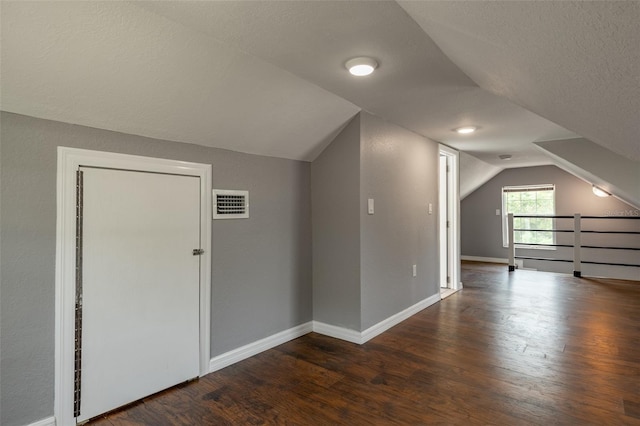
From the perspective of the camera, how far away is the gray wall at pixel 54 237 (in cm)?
159

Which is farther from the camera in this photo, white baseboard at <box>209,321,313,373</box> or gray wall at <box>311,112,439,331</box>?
gray wall at <box>311,112,439,331</box>

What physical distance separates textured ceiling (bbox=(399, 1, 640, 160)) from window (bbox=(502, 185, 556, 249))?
541cm

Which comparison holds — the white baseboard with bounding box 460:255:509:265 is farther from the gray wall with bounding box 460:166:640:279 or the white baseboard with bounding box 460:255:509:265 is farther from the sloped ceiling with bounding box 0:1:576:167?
the sloped ceiling with bounding box 0:1:576:167

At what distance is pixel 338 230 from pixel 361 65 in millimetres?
1453

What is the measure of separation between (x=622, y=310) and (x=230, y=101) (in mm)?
4663

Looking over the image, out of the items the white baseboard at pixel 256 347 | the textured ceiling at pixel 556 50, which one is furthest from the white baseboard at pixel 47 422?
the textured ceiling at pixel 556 50

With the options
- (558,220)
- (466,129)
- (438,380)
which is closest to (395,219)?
(466,129)

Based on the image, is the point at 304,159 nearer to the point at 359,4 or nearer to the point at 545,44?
the point at 359,4

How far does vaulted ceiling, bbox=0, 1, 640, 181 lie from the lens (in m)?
1.14

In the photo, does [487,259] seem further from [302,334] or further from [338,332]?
[302,334]

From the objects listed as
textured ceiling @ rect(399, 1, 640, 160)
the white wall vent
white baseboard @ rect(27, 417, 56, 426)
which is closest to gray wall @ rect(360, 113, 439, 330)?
the white wall vent

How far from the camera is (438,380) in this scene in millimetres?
2219

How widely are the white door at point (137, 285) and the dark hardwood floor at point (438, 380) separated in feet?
0.57

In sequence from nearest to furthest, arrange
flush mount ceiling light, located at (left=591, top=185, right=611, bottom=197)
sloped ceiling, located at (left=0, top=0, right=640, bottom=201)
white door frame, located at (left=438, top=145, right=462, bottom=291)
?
sloped ceiling, located at (left=0, top=0, right=640, bottom=201), white door frame, located at (left=438, top=145, right=462, bottom=291), flush mount ceiling light, located at (left=591, top=185, right=611, bottom=197)
